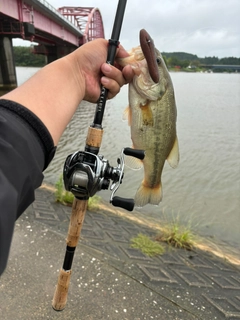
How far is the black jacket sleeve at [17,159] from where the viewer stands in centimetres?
87

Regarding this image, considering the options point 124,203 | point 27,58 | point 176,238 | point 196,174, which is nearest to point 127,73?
point 124,203

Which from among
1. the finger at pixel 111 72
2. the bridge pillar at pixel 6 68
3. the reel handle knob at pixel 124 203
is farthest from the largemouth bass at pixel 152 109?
the bridge pillar at pixel 6 68

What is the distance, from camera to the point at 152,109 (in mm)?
2012

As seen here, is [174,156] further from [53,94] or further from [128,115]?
[53,94]

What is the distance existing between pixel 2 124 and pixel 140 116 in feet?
3.78

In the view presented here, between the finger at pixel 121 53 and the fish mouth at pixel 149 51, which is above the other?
the fish mouth at pixel 149 51

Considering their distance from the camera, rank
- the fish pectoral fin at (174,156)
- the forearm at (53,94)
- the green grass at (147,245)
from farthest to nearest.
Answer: the green grass at (147,245)
the fish pectoral fin at (174,156)
the forearm at (53,94)

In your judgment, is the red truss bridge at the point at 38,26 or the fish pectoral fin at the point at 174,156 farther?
the red truss bridge at the point at 38,26

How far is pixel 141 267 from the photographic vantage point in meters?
3.21

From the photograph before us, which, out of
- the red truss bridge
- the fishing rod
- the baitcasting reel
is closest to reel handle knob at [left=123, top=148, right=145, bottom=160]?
the fishing rod

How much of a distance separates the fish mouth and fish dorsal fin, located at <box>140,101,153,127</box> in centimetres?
20

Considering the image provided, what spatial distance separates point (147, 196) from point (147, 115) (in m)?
0.68

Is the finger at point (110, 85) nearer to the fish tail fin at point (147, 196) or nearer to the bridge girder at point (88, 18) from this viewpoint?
the fish tail fin at point (147, 196)

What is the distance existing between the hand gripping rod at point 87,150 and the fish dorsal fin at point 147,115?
0.29 metres
